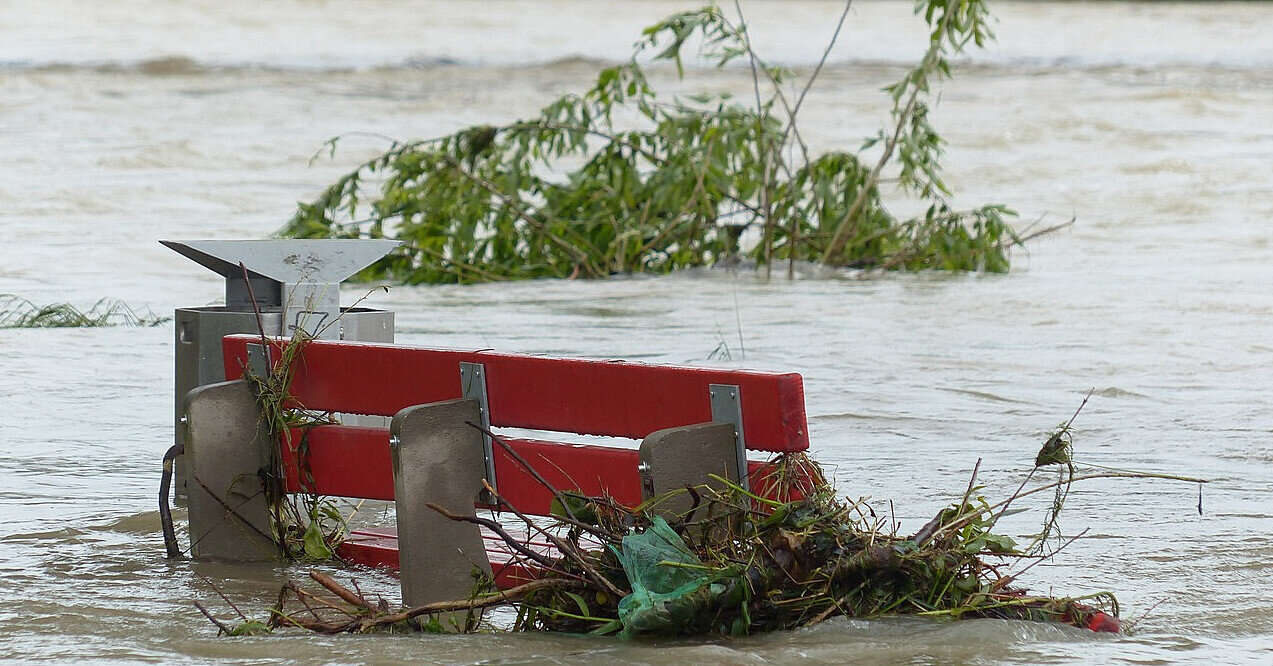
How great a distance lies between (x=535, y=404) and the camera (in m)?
4.04

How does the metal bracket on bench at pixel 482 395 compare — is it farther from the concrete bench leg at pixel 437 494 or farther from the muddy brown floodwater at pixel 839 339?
the muddy brown floodwater at pixel 839 339

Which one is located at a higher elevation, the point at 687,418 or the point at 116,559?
the point at 687,418

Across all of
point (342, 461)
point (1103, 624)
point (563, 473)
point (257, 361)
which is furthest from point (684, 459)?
point (257, 361)

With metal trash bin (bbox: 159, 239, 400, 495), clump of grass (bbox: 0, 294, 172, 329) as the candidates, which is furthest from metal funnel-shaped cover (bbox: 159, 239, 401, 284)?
clump of grass (bbox: 0, 294, 172, 329)

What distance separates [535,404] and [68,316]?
Answer: 21.6 feet

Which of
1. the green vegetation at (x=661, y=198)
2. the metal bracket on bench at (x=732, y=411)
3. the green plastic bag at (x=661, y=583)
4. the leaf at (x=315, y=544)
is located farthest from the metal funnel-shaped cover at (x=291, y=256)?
the green vegetation at (x=661, y=198)

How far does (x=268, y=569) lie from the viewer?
471 cm

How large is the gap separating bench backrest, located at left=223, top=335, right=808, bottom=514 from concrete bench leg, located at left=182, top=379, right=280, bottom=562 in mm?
113

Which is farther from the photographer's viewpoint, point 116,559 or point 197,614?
point 116,559

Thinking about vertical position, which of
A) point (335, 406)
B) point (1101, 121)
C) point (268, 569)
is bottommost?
point (268, 569)

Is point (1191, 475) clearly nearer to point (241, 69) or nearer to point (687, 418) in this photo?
point (687, 418)

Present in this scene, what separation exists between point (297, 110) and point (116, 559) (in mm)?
23868

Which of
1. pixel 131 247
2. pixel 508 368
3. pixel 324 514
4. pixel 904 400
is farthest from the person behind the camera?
pixel 131 247

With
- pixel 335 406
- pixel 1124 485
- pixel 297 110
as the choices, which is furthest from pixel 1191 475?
pixel 297 110
